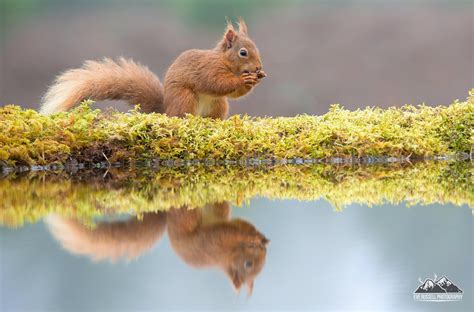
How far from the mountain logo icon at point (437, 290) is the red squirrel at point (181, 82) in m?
2.45

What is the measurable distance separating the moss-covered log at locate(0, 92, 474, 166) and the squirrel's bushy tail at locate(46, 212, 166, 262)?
4.27 ft

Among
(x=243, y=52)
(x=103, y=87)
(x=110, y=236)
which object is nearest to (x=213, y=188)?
(x=110, y=236)

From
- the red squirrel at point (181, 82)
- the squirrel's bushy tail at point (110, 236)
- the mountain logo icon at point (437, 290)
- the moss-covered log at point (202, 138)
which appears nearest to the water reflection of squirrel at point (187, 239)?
the squirrel's bushy tail at point (110, 236)

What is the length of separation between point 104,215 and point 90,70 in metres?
2.17

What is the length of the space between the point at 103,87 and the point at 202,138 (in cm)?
89

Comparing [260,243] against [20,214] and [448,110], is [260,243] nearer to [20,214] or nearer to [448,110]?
[20,214]

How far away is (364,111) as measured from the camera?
3.38 metres

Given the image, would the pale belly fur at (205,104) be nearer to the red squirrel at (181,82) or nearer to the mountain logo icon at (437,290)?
the red squirrel at (181,82)

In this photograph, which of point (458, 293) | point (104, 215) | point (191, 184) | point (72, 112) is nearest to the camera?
point (458, 293)

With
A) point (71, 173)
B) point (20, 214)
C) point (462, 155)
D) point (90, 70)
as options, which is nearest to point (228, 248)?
point (20, 214)

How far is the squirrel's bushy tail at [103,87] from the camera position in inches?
136

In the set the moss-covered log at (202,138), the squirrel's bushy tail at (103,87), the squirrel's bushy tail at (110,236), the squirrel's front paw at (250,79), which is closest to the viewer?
the squirrel's bushy tail at (110,236)

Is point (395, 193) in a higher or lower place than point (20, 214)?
higher

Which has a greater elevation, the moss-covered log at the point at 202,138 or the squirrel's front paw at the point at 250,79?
the squirrel's front paw at the point at 250,79
